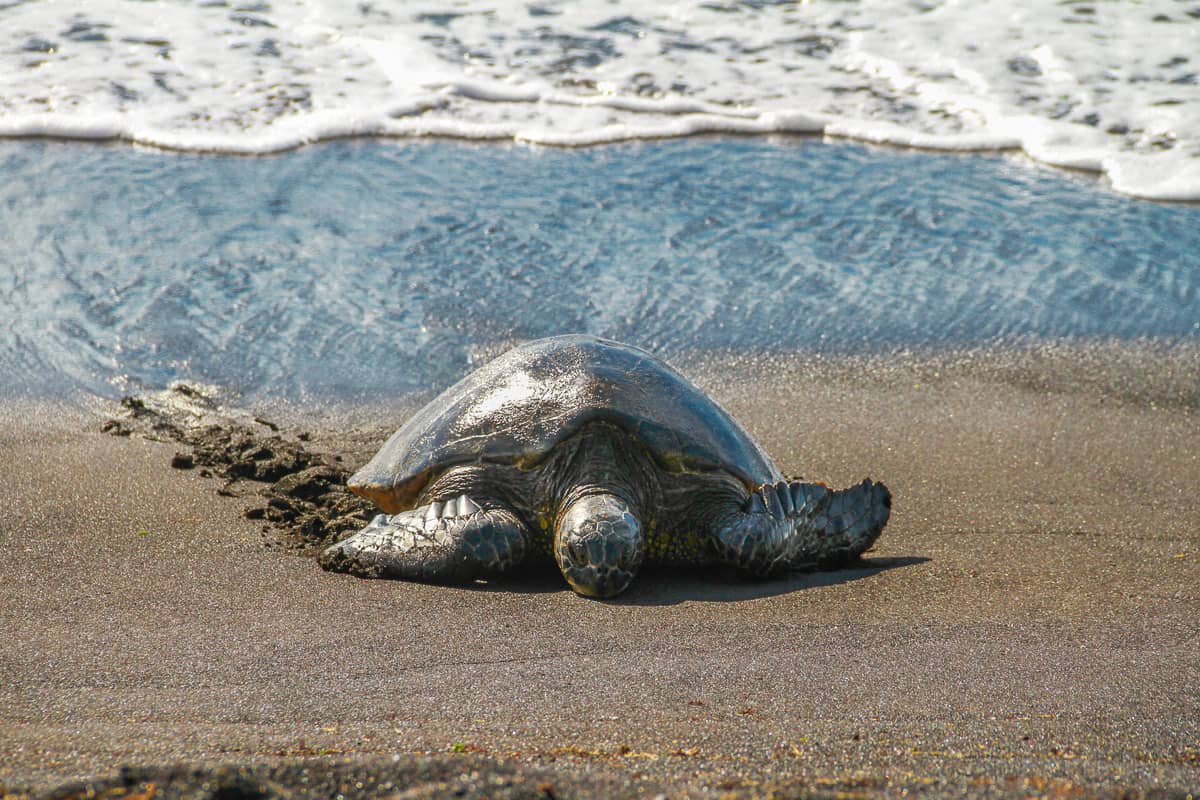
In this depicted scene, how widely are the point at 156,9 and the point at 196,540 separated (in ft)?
27.3

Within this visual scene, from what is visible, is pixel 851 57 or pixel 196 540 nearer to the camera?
pixel 196 540

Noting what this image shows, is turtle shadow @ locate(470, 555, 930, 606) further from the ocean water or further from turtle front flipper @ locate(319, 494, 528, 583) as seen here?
the ocean water

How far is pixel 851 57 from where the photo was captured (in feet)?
33.1

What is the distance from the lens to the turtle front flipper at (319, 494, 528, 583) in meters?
3.74

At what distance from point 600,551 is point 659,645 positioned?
23.2 inches

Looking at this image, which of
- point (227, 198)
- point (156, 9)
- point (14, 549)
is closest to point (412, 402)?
point (14, 549)

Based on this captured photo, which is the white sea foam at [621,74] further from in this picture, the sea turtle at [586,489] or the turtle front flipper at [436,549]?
the turtle front flipper at [436,549]

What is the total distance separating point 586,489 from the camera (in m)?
3.93

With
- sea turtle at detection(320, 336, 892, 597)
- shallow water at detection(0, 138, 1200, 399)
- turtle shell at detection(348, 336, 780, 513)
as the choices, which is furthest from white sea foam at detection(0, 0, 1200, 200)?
sea turtle at detection(320, 336, 892, 597)

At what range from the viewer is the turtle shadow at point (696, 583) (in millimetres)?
3684

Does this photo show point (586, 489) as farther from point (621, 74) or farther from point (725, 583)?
point (621, 74)

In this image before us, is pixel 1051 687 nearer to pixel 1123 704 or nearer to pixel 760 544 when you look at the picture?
pixel 1123 704

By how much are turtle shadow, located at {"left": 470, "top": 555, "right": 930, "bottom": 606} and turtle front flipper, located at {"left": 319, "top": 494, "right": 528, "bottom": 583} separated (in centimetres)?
9

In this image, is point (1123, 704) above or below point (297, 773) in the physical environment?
below
